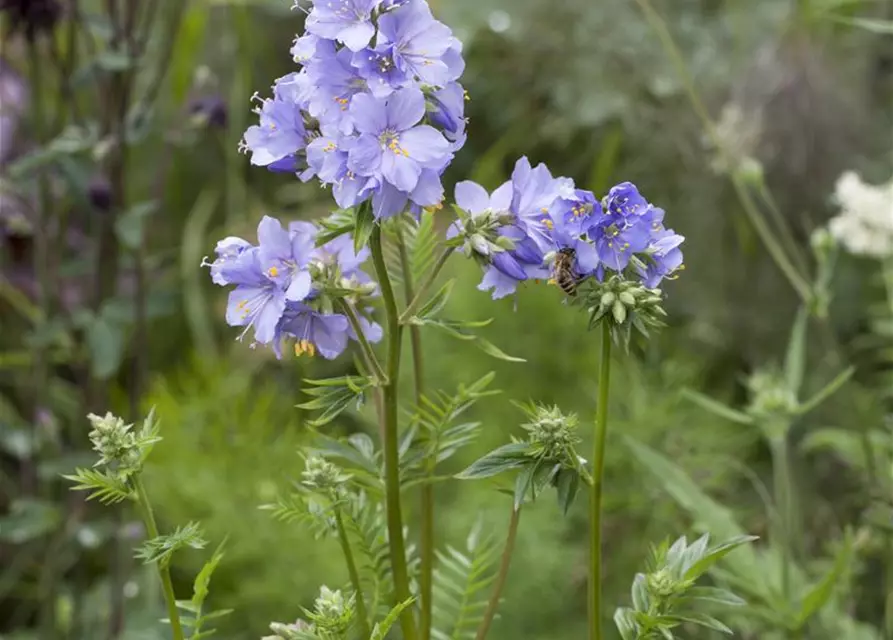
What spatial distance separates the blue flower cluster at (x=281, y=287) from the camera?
1.50 ft

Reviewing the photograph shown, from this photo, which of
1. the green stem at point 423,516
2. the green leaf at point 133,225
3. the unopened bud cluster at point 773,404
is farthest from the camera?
the green leaf at point 133,225

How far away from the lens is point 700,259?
1416 millimetres

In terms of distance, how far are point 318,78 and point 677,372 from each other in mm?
787

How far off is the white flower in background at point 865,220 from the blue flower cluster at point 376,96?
68cm

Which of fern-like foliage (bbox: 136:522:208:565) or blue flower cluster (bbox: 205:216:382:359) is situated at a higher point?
blue flower cluster (bbox: 205:216:382:359)

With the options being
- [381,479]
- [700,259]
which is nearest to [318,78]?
[381,479]

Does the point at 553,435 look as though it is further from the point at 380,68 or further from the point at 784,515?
the point at 784,515

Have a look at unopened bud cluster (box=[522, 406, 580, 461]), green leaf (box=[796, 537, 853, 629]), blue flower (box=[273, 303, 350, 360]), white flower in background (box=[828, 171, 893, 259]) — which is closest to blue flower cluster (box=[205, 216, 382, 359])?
blue flower (box=[273, 303, 350, 360])

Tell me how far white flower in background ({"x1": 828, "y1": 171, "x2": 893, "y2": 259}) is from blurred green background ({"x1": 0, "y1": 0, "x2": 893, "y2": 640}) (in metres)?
0.10

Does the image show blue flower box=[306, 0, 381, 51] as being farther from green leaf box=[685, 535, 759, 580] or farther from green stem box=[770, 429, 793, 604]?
green stem box=[770, 429, 793, 604]

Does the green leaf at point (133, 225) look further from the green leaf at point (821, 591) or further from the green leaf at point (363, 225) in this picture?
the green leaf at point (821, 591)

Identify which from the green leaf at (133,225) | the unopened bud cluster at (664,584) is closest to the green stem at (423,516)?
the unopened bud cluster at (664,584)

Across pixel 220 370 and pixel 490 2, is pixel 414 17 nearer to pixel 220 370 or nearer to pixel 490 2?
pixel 220 370

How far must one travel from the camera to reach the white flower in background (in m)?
0.99
